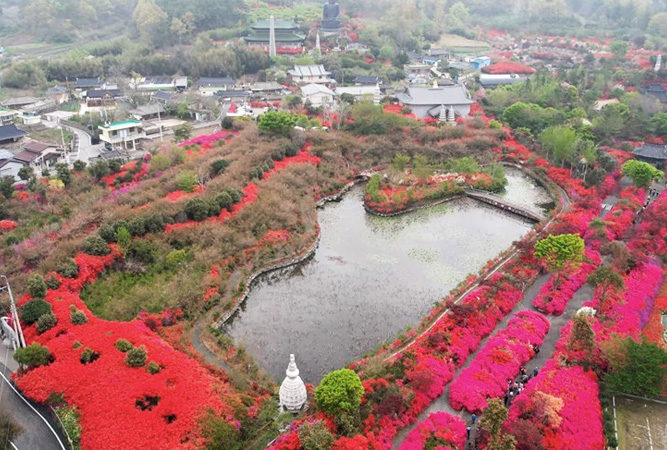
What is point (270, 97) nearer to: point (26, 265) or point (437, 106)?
point (437, 106)

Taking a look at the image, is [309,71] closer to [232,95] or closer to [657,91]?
[232,95]

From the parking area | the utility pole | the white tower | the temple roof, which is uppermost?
the temple roof

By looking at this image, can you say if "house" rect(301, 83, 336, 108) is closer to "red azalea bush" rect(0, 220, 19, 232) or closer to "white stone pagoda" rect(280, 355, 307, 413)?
"red azalea bush" rect(0, 220, 19, 232)

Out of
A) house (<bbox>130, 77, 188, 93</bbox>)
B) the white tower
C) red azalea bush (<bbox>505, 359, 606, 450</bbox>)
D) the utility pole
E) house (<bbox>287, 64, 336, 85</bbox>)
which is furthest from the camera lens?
the white tower

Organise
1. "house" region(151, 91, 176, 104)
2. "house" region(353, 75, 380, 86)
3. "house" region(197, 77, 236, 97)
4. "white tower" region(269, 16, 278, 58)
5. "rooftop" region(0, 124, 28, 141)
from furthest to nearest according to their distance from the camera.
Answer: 1. "white tower" region(269, 16, 278, 58)
2. "house" region(353, 75, 380, 86)
3. "house" region(197, 77, 236, 97)
4. "house" region(151, 91, 176, 104)
5. "rooftop" region(0, 124, 28, 141)

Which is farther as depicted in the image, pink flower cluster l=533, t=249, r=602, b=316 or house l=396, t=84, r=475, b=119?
house l=396, t=84, r=475, b=119

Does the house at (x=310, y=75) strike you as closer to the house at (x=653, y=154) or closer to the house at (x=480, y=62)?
the house at (x=480, y=62)

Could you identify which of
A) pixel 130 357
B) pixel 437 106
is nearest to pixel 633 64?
pixel 437 106

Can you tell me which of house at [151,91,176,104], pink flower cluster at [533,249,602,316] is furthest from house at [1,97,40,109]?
pink flower cluster at [533,249,602,316]
